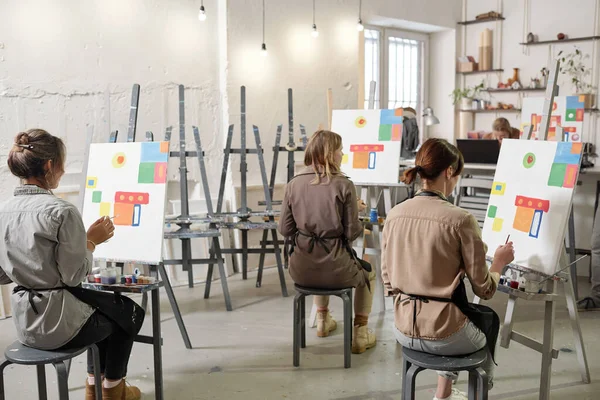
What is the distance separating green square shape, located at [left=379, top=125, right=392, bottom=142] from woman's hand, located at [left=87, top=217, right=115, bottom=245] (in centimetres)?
228

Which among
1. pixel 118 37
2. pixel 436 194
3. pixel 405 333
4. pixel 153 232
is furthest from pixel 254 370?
pixel 118 37

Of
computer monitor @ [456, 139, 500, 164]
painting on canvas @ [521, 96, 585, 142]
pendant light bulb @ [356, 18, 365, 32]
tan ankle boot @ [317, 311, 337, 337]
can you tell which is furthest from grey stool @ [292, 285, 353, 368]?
pendant light bulb @ [356, 18, 365, 32]

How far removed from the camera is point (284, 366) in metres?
3.18

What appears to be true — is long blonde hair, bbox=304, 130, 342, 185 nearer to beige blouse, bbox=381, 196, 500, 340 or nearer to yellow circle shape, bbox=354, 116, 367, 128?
beige blouse, bbox=381, 196, 500, 340

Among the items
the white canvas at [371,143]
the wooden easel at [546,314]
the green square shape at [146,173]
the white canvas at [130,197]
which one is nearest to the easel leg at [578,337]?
the wooden easel at [546,314]

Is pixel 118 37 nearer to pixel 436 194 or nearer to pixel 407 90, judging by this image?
pixel 436 194

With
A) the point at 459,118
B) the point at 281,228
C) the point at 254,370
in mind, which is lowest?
the point at 254,370

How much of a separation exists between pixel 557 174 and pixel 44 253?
2.15 metres

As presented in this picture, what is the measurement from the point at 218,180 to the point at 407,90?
3573 mm

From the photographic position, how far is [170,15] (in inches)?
191

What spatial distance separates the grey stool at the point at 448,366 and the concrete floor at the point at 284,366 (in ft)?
2.31

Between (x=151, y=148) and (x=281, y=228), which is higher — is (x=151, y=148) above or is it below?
Result: above

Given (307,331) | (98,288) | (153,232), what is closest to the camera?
(98,288)

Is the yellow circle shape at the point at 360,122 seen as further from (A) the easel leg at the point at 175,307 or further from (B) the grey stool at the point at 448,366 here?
(B) the grey stool at the point at 448,366
